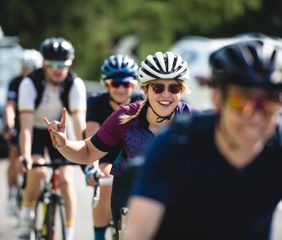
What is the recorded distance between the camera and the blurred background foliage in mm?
30156

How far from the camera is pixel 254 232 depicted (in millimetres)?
3494

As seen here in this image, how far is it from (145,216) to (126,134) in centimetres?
230

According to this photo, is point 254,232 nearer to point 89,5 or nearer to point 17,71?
point 17,71

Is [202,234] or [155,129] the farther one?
[155,129]

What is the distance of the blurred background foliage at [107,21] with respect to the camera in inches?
1187

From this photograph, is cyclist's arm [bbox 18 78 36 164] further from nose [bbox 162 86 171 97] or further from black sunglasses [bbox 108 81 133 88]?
nose [bbox 162 86 171 97]

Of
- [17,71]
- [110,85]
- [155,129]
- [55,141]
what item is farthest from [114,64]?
[17,71]

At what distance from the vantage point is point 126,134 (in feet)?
18.5

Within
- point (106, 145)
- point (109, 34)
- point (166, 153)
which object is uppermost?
point (166, 153)

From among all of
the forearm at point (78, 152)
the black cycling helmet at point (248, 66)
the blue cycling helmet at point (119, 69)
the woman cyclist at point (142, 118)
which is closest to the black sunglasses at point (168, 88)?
the woman cyclist at point (142, 118)

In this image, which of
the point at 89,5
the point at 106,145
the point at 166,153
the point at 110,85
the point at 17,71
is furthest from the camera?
the point at 89,5

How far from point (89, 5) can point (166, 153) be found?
2745 centimetres

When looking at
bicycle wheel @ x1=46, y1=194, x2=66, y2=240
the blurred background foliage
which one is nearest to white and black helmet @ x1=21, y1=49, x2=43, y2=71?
bicycle wheel @ x1=46, y1=194, x2=66, y2=240

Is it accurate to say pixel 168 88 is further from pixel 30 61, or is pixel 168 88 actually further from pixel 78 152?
pixel 30 61
